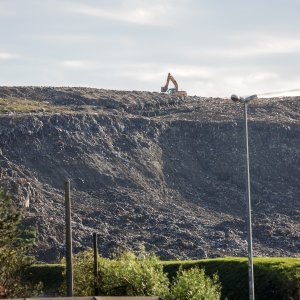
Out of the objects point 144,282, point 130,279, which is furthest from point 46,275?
point 144,282

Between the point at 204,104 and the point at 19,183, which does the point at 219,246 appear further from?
the point at 204,104

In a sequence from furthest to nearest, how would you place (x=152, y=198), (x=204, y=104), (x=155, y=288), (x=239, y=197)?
(x=204, y=104), (x=239, y=197), (x=152, y=198), (x=155, y=288)

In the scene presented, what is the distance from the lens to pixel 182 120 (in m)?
157

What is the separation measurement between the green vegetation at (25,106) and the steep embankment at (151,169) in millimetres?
213

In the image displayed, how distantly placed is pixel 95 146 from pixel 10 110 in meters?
15.2

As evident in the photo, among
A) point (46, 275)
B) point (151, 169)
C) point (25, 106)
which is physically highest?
point (25, 106)

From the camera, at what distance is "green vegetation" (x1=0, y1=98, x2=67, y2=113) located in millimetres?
150250

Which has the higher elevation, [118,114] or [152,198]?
[118,114]

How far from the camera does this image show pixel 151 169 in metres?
141

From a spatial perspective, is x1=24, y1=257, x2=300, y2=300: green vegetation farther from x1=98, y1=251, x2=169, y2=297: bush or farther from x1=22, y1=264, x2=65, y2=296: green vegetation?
x1=22, y1=264, x2=65, y2=296: green vegetation

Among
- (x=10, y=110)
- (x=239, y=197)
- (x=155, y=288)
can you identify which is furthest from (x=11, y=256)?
(x=10, y=110)

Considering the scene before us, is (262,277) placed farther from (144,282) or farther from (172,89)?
(172,89)

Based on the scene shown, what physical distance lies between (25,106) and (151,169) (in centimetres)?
2625

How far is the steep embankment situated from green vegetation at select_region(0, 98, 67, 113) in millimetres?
213
